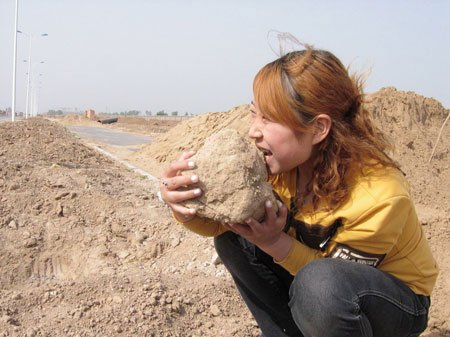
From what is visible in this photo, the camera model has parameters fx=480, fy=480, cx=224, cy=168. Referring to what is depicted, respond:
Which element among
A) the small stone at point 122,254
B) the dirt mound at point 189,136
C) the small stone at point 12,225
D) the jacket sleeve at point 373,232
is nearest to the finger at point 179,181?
the jacket sleeve at point 373,232

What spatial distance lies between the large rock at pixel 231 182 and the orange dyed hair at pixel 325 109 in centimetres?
20

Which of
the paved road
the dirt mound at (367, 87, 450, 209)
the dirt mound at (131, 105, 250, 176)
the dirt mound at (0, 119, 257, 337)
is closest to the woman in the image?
the dirt mound at (0, 119, 257, 337)

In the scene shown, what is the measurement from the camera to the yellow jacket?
5.68 ft

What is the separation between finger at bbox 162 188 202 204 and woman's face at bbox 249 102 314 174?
1.13 feet

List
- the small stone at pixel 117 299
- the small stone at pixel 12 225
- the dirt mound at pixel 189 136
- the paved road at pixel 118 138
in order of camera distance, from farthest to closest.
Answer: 1. the paved road at pixel 118 138
2. the dirt mound at pixel 189 136
3. the small stone at pixel 12 225
4. the small stone at pixel 117 299

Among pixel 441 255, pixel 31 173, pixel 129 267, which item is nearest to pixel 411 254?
pixel 129 267

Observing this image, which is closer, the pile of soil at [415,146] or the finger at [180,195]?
the finger at [180,195]

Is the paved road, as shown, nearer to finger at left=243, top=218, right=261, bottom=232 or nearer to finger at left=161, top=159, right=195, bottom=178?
finger at left=161, top=159, right=195, bottom=178

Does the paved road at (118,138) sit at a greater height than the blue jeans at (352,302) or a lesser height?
lesser

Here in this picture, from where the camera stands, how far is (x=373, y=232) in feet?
5.58

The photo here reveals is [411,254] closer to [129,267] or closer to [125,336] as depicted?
[125,336]

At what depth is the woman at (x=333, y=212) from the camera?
172 centimetres

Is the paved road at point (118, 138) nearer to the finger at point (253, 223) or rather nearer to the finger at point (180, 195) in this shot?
the finger at point (180, 195)

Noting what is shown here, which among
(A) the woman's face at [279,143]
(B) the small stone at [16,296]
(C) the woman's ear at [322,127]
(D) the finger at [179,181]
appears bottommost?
(B) the small stone at [16,296]
